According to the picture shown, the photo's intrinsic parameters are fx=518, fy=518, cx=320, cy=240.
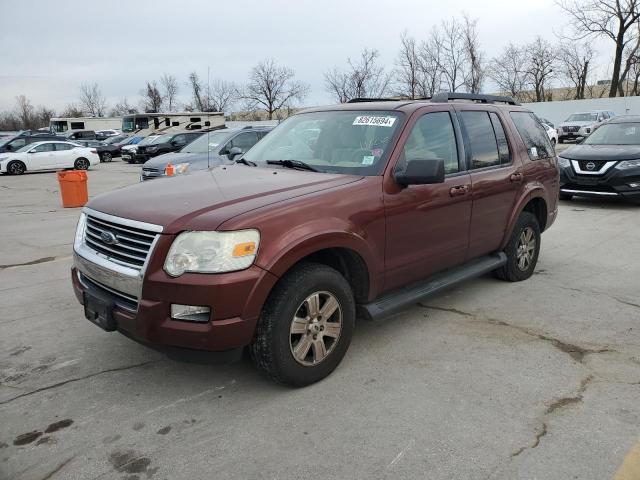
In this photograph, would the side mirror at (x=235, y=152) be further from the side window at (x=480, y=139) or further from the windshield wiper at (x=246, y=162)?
the side window at (x=480, y=139)

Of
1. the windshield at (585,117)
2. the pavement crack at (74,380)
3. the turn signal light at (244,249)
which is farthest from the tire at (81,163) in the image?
the windshield at (585,117)

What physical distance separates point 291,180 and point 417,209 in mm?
984

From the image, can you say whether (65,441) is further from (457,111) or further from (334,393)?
(457,111)

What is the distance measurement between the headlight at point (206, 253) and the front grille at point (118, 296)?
35cm

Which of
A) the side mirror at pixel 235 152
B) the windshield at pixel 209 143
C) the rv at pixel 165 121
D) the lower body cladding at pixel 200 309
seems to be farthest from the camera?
the rv at pixel 165 121

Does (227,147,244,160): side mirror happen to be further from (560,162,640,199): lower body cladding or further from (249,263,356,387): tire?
(560,162,640,199): lower body cladding

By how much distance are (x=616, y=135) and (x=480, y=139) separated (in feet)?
24.9

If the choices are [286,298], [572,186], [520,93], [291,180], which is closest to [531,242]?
[291,180]

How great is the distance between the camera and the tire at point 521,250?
5238 millimetres

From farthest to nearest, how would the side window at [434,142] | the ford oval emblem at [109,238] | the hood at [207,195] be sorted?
the side window at [434,142], the ford oval emblem at [109,238], the hood at [207,195]

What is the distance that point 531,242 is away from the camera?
553cm

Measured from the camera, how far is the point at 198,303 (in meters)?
2.81

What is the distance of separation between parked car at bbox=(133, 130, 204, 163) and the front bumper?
71.6 ft

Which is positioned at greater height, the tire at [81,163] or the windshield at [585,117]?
the windshield at [585,117]
